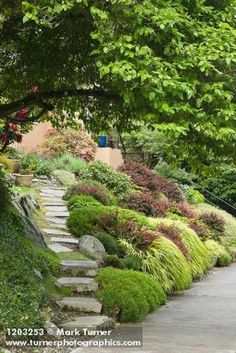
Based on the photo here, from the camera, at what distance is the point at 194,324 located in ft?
24.6

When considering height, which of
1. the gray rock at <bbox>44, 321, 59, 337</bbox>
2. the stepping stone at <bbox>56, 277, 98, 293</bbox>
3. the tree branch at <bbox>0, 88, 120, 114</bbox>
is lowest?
the gray rock at <bbox>44, 321, 59, 337</bbox>

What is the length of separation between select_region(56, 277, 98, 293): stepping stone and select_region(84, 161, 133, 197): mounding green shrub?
648 centimetres

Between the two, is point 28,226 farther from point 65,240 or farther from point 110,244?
point 110,244

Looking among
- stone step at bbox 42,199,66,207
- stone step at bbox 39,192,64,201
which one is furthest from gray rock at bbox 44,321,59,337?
stone step at bbox 39,192,64,201

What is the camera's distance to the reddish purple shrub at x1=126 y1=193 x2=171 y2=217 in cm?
1423

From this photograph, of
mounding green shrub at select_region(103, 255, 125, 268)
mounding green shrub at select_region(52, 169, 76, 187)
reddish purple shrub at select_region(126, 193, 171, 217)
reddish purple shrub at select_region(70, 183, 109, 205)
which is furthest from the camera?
mounding green shrub at select_region(52, 169, 76, 187)

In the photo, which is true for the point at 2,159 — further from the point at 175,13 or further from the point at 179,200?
the point at 175,13

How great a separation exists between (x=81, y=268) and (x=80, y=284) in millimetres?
694

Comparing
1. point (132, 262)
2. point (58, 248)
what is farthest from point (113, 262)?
point (58, 248)

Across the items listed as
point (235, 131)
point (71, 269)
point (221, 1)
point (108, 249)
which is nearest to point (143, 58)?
point (235, 131)

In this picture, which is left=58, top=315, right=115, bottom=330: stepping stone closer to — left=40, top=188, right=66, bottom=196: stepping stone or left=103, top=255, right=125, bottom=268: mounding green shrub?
left=103, top=255, right=125, bottom=268: mounding green shrub

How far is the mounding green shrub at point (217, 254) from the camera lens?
1408cm

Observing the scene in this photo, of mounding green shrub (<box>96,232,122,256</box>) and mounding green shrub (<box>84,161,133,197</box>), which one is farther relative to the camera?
mounding green shrub (<box>84,161,133,197</box>)

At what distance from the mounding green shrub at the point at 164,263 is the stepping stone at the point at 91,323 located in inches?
112
